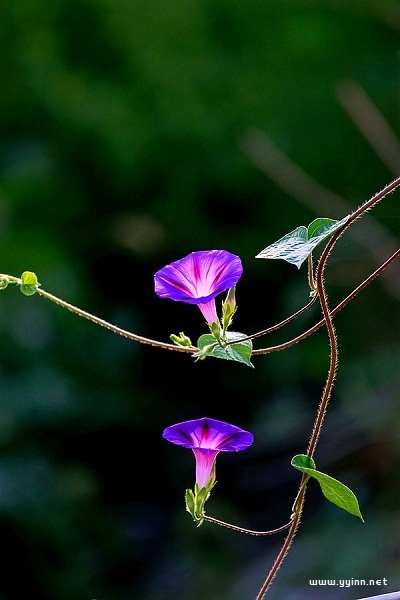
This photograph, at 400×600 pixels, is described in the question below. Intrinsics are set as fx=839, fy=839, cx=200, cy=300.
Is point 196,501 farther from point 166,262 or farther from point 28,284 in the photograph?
point 166,262

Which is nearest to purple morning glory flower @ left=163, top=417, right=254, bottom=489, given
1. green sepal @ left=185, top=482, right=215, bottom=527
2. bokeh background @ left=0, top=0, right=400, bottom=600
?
green sepal @ left=185, top=482, right=215, bottom=527

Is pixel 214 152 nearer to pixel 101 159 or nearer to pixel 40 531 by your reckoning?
pixel 101 159

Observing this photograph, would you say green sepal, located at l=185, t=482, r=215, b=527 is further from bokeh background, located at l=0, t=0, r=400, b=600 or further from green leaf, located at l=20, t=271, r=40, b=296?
bokeh background, located at l=0, t=0, r=400, b=600

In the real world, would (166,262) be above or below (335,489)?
above

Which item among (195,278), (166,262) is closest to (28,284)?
(195,278)

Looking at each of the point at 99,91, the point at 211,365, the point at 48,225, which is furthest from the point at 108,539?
the point at 99,91

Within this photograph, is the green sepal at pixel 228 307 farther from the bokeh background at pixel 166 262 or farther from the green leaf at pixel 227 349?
the bokeh background at pixel 166 262
